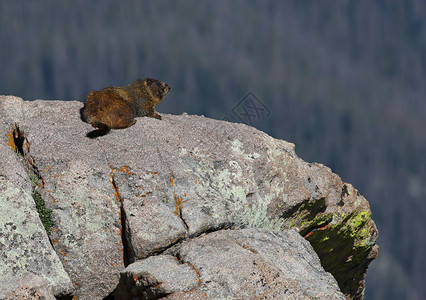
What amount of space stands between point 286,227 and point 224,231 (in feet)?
7.87

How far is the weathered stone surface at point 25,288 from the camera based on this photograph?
7.23 meters

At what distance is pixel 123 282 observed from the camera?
28.0ft

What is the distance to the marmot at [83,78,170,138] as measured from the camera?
1077cm

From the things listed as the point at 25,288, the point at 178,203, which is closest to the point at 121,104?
the point at 178,203

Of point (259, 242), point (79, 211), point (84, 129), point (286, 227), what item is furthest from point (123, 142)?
point (286, 227)

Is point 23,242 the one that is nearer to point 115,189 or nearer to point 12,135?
point 115,189

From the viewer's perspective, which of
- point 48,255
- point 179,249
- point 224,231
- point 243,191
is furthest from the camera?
point 243,191

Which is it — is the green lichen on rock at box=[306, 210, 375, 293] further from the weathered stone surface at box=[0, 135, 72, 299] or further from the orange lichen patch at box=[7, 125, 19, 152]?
the orange lichen patch at box=[7, 125, 19, 152]

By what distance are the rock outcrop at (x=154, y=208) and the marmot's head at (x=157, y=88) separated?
1178 millimetres

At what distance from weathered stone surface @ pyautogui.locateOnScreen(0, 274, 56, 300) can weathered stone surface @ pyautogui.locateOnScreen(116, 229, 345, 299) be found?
1313mm

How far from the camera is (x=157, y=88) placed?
41.9ft

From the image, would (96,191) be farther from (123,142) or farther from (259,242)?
(259,242)

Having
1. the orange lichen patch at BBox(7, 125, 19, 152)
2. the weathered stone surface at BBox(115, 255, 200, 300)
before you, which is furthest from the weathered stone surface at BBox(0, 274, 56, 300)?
the orange lichen patch at BBox(7, 125, 19, 152)

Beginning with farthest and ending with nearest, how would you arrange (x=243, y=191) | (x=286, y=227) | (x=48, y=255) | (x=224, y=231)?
(x=286, y=227)
(x=243, y=191)
(x=224, y=231)
(x=48, y=255)
